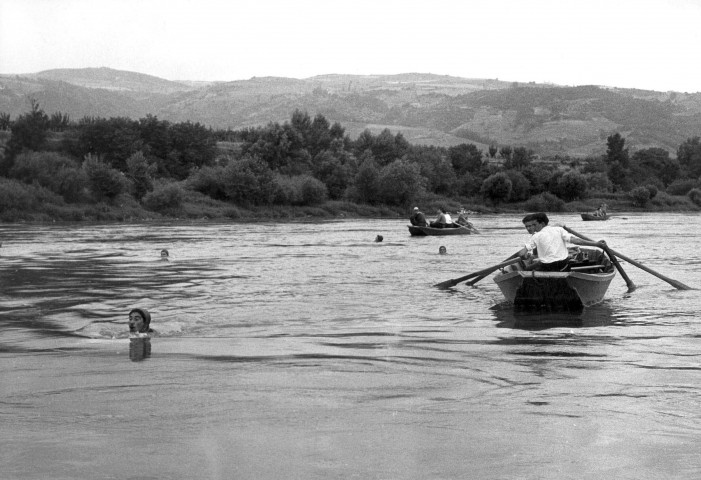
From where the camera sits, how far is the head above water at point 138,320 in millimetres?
15492

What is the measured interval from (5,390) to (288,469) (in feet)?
16.1

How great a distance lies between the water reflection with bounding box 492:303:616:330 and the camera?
18.5 metres

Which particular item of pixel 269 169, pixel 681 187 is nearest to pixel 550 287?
pixel 269 169

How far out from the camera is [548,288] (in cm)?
2009

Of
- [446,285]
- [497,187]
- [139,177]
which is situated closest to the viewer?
[446,285]

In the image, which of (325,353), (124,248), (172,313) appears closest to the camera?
(325,353)

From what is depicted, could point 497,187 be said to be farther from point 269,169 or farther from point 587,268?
point 587,268

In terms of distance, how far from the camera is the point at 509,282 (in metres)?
20.7

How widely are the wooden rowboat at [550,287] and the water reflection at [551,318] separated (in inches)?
6.6

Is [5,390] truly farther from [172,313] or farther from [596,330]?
[596,330]

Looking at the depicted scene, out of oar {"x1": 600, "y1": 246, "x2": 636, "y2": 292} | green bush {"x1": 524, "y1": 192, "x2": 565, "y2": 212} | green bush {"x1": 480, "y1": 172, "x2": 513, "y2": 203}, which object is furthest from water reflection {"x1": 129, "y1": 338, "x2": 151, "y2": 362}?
green bush {"x1": 524, "y1": 192, "x2": 565, "y2": 212}

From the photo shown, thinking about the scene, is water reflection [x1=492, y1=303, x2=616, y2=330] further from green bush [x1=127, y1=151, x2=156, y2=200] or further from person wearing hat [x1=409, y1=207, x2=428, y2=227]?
green bush [x1=127, y1=151, x2=156, y2=200]

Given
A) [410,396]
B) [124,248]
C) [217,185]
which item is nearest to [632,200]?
[217,185]

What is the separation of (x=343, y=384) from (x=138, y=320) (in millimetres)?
4362
